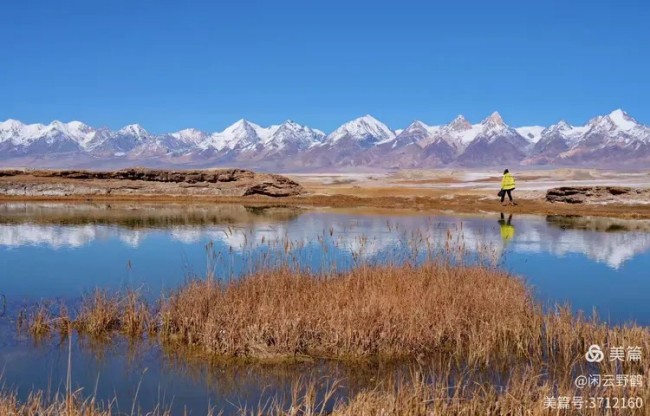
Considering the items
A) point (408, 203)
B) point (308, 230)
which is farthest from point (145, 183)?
point (308, 230)

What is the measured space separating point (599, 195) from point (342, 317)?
109ft

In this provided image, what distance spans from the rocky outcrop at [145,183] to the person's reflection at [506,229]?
21.2m

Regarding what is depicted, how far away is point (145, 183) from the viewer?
165 feet

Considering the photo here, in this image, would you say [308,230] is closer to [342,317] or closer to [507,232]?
[507,232]

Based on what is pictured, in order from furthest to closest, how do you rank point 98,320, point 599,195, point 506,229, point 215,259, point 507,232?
point 599,195 → point 506,229 → point 507,232 → point 215,259 → point 98,320

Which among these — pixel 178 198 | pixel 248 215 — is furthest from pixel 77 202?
pixel 248 215

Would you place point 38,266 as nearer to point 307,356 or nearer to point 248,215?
point 307,356

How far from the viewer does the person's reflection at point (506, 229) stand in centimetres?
2254

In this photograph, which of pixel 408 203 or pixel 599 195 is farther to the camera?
pixel 408 203

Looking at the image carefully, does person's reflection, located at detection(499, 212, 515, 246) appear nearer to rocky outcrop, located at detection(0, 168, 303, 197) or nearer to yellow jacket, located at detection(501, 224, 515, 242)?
yellow jacket, located at detection(501, 224, 515, 242)

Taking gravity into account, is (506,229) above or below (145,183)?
below

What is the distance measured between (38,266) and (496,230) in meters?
17.2

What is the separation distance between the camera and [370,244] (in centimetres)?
1930

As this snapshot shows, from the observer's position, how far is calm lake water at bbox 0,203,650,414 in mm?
8367
